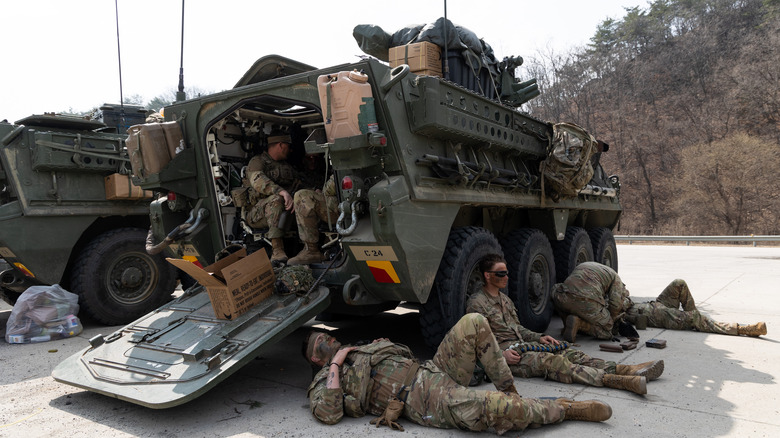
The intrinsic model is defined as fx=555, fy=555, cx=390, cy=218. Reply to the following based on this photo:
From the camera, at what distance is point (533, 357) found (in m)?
4.14

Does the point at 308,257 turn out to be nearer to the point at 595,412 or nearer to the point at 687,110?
the point at 595,412

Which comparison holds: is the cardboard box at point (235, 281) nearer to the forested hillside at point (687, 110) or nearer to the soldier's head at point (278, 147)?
the soldier's head at point (278, 147)

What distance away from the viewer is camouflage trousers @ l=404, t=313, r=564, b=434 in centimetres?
299

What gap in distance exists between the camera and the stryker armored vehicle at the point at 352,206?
3871 mm

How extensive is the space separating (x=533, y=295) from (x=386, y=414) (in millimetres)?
3108

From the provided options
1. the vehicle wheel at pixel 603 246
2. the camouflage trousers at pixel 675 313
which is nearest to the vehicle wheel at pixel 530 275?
the camouflage trousers at pixel 675 313

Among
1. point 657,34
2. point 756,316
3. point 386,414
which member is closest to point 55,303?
point 386,414

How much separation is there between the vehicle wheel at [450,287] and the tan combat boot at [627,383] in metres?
1.16

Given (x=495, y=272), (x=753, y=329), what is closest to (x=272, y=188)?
(x=495, y=272)

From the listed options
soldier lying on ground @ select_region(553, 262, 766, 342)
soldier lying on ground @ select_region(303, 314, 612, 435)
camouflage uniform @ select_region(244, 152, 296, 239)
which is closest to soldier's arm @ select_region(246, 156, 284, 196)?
camouflage uniform @ select_region(244, 152, 296, 239)

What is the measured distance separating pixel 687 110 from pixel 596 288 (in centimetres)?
3337

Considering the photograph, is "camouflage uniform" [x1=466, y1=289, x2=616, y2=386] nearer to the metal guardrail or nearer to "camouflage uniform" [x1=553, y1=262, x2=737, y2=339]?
"camouflage uniform" [x1=553, y1=262, x2=737, y2=339]

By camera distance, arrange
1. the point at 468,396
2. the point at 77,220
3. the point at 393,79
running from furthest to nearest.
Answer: the point at 77,220 → the point at 393,79 → the point at 468,396

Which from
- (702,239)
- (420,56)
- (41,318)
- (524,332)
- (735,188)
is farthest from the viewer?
(735,188)
